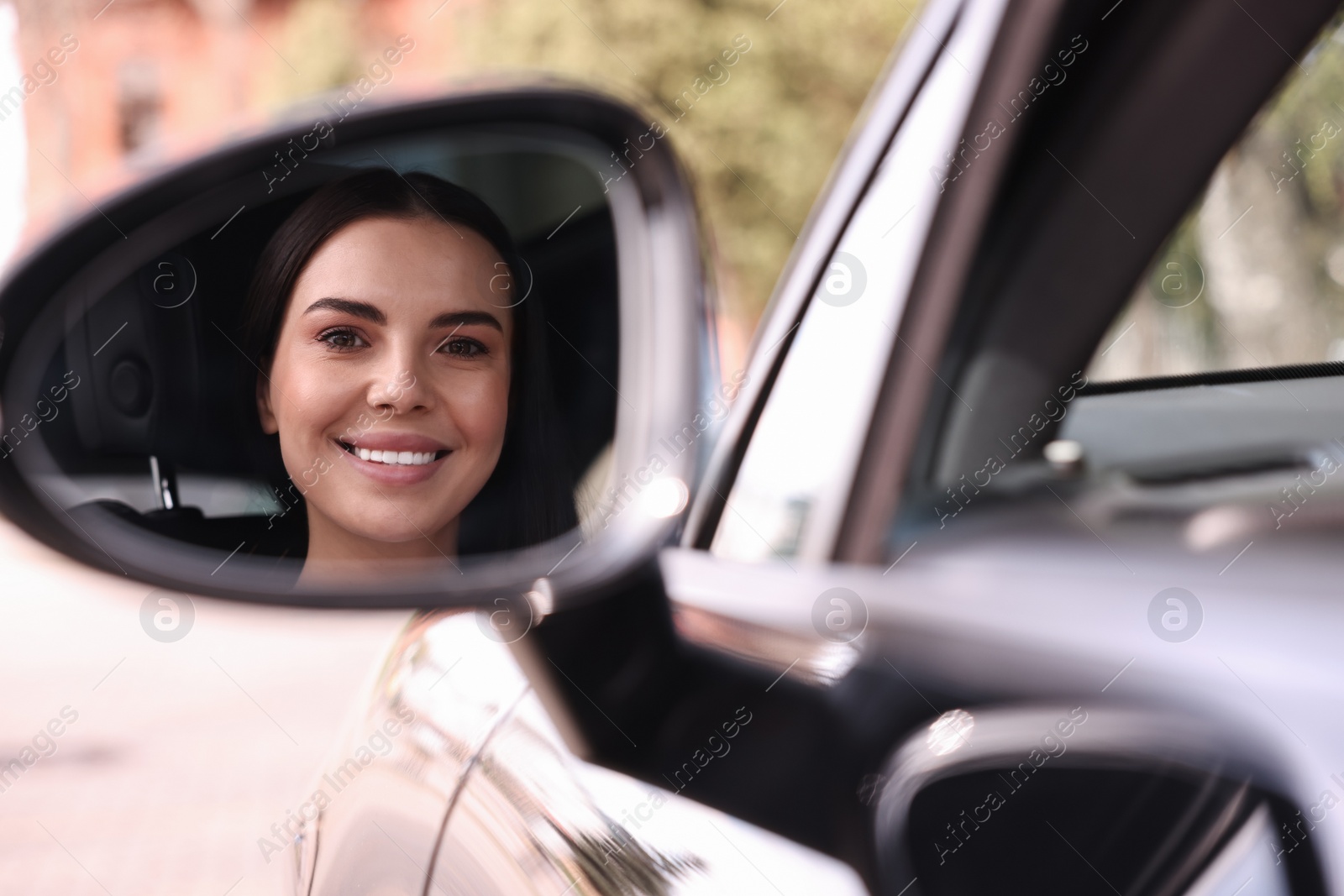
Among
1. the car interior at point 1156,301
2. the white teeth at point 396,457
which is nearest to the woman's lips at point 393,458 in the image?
the white teeth at point 396,457

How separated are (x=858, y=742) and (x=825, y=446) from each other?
34 cm

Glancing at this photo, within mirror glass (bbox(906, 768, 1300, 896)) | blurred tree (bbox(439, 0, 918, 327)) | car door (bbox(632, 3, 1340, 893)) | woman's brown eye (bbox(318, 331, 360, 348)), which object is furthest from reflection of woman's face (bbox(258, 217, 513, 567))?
blurred tree (bbox(439, 0, 918, 327))

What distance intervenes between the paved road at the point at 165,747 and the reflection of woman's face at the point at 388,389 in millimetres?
3311

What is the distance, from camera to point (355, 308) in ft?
5.52

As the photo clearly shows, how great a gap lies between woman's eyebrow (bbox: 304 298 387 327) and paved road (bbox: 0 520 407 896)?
3411 millimetres

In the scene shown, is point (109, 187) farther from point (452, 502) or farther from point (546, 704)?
point (546, 704)

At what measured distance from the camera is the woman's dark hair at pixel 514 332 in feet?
5.74

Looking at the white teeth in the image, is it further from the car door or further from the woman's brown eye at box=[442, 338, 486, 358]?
the car door

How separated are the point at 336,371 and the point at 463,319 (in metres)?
0.20

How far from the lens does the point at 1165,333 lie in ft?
3.69

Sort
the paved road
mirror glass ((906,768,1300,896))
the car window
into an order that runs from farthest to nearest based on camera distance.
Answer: the paved road, the car window, mirror glass ((906,768,1300,896))

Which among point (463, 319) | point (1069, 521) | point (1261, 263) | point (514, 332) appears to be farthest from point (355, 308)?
point (1261, 263)

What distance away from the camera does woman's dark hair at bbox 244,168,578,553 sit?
1749 millimetres

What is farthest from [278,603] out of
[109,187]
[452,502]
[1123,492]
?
[1123,492]
